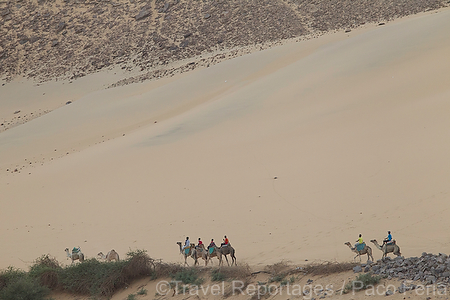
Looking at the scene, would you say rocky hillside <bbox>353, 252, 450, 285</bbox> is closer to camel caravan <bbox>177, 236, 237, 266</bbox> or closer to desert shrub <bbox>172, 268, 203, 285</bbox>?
camel caravan <bbox>177, 236, 237, 266</bbox>

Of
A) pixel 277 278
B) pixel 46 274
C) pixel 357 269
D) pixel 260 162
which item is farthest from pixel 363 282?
pixel 260 162

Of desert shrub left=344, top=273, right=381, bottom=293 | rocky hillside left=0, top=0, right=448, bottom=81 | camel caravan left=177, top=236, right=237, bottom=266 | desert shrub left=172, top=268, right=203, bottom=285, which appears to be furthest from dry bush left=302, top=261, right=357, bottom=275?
rocky hillside left=0, top=0, right=448, bottom=81

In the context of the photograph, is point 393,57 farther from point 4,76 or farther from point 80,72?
point 4,76

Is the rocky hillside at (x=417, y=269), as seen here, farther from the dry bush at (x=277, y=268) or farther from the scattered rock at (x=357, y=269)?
the dry bush at (x=277, y=268)

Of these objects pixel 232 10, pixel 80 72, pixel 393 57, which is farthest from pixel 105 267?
pixel 232 10

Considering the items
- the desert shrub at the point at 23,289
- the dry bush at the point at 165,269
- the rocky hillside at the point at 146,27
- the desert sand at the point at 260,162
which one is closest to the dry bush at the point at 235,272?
the dry bush at the point at 165,269
